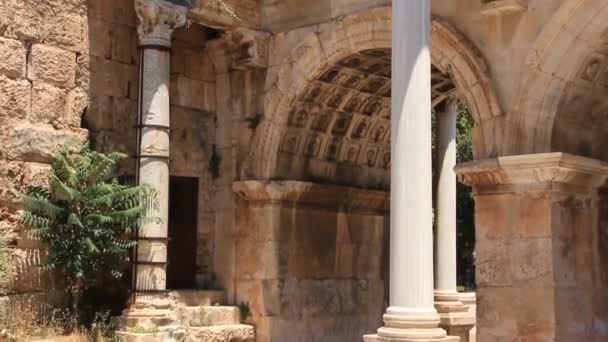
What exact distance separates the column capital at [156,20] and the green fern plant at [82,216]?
1891 mm

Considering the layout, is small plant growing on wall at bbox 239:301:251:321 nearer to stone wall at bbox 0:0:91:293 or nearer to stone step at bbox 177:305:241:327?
stone step at bbox 177:305:241:327

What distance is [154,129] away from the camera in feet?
42.1

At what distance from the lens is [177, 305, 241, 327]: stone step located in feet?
45.1

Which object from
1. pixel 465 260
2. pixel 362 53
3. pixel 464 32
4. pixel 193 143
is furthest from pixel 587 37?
pixel 465 260

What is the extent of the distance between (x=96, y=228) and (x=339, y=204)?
5037 millimetres

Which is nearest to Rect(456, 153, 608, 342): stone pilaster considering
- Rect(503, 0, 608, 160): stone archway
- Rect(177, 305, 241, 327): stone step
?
Rect(503, 0, 608, 160): stone archway

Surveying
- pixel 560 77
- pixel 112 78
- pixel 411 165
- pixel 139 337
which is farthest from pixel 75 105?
pixel 560 77

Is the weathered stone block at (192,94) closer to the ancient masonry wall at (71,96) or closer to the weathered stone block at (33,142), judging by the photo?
the ancient masonry wall at (71,96)

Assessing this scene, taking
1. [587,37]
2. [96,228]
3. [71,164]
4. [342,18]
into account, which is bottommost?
[96,228]

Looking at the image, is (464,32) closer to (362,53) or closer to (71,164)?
(362,53)

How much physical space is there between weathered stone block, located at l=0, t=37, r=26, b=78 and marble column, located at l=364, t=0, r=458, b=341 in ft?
17.3

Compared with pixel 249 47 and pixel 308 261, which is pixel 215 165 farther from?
pixel 308 261

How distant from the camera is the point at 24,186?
12.2 metres

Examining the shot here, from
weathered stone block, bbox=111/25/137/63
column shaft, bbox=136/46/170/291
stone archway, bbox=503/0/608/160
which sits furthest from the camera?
weathered stone block, bbox=111/25/137/63
